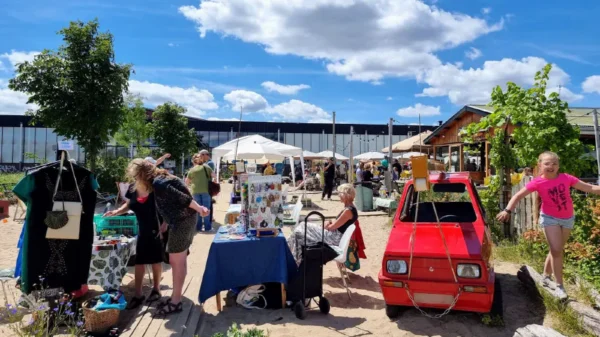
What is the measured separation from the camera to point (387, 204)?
1284 centimetres

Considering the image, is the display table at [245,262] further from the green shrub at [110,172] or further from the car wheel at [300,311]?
the green shrub at [110,172]

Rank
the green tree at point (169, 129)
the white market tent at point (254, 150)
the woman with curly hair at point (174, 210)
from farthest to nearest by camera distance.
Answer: the green tree at point (169, 129)
the white market tent at point (254, 150)
the woman with curly hair at point (174, 210)

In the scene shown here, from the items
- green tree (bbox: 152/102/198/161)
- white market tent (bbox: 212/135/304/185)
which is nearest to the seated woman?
white market tent (bbox: 212/135/304/185)

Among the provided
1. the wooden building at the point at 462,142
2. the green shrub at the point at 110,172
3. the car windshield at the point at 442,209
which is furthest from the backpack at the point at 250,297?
the wooden building at the point at 462,142

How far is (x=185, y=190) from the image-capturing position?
4.41 meters

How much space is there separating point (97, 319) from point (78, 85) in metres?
10.5

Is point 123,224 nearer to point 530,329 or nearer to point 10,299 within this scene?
point 10,299

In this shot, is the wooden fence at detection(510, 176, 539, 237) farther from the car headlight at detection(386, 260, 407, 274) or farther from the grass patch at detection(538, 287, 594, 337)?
the car headlight at detection(386, 260, 407, 274)

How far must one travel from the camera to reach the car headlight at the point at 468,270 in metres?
3.99

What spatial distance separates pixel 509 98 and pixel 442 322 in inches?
183

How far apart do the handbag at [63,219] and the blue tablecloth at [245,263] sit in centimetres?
136

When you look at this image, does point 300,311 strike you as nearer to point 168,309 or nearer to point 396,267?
point 396,267

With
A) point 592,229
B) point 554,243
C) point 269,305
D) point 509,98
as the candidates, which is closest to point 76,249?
point 269,305

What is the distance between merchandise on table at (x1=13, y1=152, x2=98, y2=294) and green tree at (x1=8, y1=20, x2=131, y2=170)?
29.9ft
